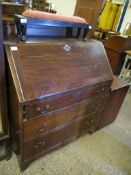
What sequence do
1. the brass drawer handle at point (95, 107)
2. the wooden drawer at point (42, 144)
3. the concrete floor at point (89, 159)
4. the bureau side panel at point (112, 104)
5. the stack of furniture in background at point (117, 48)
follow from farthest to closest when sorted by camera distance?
1. the stack of furniture in background at point (117, 48)
2. the bureau side panel at point (112, 104)
3. the brass drawer handle at point (95, 107)
4. the concrete floor at point (89, 159)
5. the wooden drawer at point (42, 144)

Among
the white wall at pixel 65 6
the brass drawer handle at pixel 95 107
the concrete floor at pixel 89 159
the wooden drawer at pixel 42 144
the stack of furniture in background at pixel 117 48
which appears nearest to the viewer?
the wooden drawer at pixel 42 144

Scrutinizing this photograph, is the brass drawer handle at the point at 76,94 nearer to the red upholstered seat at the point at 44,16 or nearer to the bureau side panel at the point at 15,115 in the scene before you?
the bureau side panel at the point at 15,115

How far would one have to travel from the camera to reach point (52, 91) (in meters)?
1.10

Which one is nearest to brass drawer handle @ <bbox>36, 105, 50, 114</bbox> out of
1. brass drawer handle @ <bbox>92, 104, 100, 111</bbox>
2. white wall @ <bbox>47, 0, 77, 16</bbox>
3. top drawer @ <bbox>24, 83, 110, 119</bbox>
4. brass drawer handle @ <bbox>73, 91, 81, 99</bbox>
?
top drawer @ <bbox>24, 83, 110, 119</bbox>

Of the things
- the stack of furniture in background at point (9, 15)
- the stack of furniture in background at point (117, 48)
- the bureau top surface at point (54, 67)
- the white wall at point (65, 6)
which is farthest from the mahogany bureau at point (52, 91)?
the white wall at point (65, 6)

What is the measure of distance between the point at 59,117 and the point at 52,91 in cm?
31

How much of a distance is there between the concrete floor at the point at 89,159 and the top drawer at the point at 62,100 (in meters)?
0.66

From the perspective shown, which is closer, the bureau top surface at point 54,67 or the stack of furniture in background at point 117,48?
the bureau top surface at point 54,67

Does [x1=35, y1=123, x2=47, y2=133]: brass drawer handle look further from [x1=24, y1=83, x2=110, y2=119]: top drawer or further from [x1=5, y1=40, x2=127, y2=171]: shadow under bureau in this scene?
[x1=24, y1=83, x2=110, y2=119]: top drawer

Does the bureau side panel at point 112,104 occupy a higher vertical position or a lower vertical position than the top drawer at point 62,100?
lower

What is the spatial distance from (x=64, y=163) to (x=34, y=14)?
1415 mm

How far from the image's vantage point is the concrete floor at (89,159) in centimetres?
143

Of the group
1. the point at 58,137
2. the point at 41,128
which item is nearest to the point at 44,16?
the point at 41,128

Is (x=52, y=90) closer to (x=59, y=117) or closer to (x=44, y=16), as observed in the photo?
(x=59, y=117)
